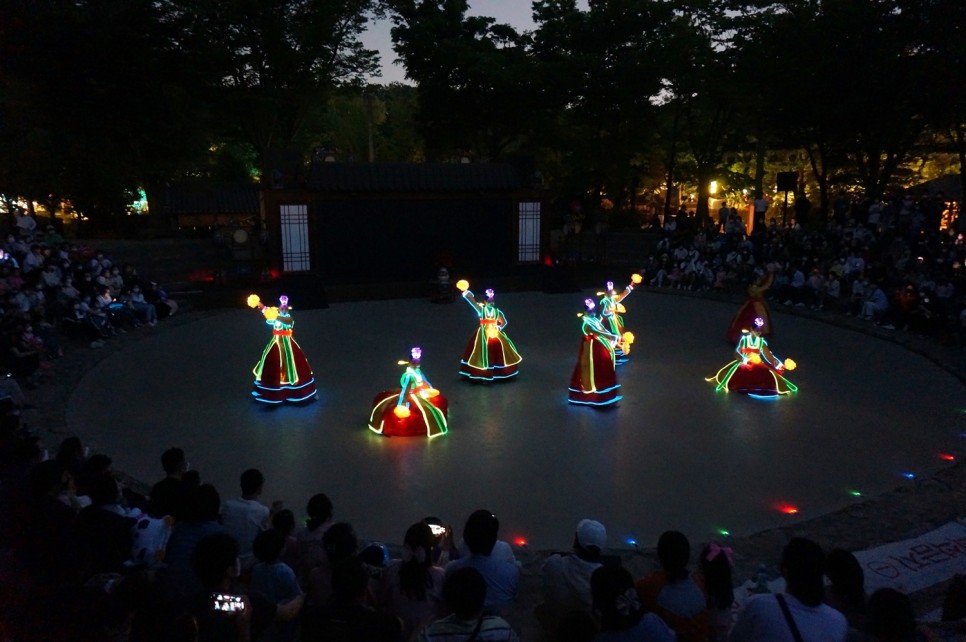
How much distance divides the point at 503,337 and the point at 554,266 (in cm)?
1226

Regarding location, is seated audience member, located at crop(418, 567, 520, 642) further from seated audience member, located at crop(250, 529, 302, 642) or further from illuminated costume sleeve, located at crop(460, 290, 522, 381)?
illuminated costume sleeve, located at crop(460, 290, 522, 381)

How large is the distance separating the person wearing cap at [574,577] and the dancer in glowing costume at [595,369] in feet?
21.7

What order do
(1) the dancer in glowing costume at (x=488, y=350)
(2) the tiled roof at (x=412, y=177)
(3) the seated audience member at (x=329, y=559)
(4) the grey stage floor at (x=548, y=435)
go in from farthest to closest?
(2) the tiled roof at (x=412, y=177), (1) the dancer in glowing costume at (x=488, y=350), (4) the grey stage floor at (x=548, y=435), (3) the seated audience member at (x=329, y=559)

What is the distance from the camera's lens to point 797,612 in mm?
3348

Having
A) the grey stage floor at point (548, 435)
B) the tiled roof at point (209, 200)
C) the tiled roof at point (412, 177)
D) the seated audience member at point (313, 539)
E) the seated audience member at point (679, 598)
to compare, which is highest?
the tiled roof at point (412, 177)

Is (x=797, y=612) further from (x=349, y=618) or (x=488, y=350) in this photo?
(x=488, y=350)

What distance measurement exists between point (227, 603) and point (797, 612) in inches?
107

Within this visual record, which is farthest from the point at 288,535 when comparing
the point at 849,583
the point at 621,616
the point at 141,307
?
the point at 141,307

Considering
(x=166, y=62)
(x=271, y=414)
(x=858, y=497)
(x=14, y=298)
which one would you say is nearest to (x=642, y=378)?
(x=858, y=497)

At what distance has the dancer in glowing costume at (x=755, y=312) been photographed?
14.2 meters

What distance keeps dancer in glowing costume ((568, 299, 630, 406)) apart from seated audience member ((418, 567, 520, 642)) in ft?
24.7

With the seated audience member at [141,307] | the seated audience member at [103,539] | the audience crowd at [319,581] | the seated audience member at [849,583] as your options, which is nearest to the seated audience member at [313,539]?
the audience crowd at [319,581]

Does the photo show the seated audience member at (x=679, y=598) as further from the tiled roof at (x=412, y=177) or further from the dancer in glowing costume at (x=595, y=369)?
the tiled roof at (x=412, y=177)

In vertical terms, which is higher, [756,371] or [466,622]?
[466,622]
